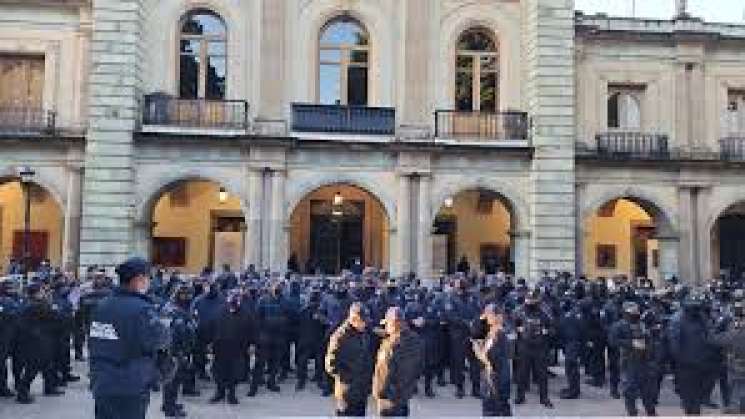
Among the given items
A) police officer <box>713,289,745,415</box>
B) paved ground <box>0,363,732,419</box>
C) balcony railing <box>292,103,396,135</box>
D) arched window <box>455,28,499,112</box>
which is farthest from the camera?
arched window <box>455,28,499,112</box>

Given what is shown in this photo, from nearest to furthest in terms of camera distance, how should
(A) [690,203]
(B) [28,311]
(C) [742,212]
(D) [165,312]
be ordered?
(D) [165,312], (B) [28,311], (A) [690,203], (C) [742,212]

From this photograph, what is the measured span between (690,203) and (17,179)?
68.0 ft

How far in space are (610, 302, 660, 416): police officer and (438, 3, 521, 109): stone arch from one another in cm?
1495

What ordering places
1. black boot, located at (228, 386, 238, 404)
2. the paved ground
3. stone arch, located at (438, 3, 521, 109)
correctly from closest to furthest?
the paved ground → black boot, located at (228, 386, 238, 404) → stone arch, located at (438, 3, 521, 109)

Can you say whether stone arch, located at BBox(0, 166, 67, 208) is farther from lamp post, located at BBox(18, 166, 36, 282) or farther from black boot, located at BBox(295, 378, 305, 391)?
black boot, located at BBox(295, 378, 305, 391)

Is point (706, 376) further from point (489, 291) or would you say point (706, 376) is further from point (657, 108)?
point (657, 108)

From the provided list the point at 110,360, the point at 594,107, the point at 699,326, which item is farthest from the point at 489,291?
the point at 594,107

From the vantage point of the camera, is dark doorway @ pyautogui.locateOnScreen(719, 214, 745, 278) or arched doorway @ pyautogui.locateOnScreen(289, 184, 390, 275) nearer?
arched doorway @ pyautogui.locateOnScreen(289, 184, 390, 275)

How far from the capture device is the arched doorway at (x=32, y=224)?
3036cm

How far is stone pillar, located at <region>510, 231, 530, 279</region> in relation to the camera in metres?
27.8

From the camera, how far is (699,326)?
48.2 feet

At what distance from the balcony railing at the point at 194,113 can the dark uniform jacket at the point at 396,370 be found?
57.6ft

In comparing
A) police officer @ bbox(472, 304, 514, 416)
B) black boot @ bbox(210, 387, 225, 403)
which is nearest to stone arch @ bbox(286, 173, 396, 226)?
black boot @ bbox(210, 387, 225, 403)

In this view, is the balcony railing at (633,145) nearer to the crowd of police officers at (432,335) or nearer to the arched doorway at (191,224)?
the crowd of police officers at (432,335)
